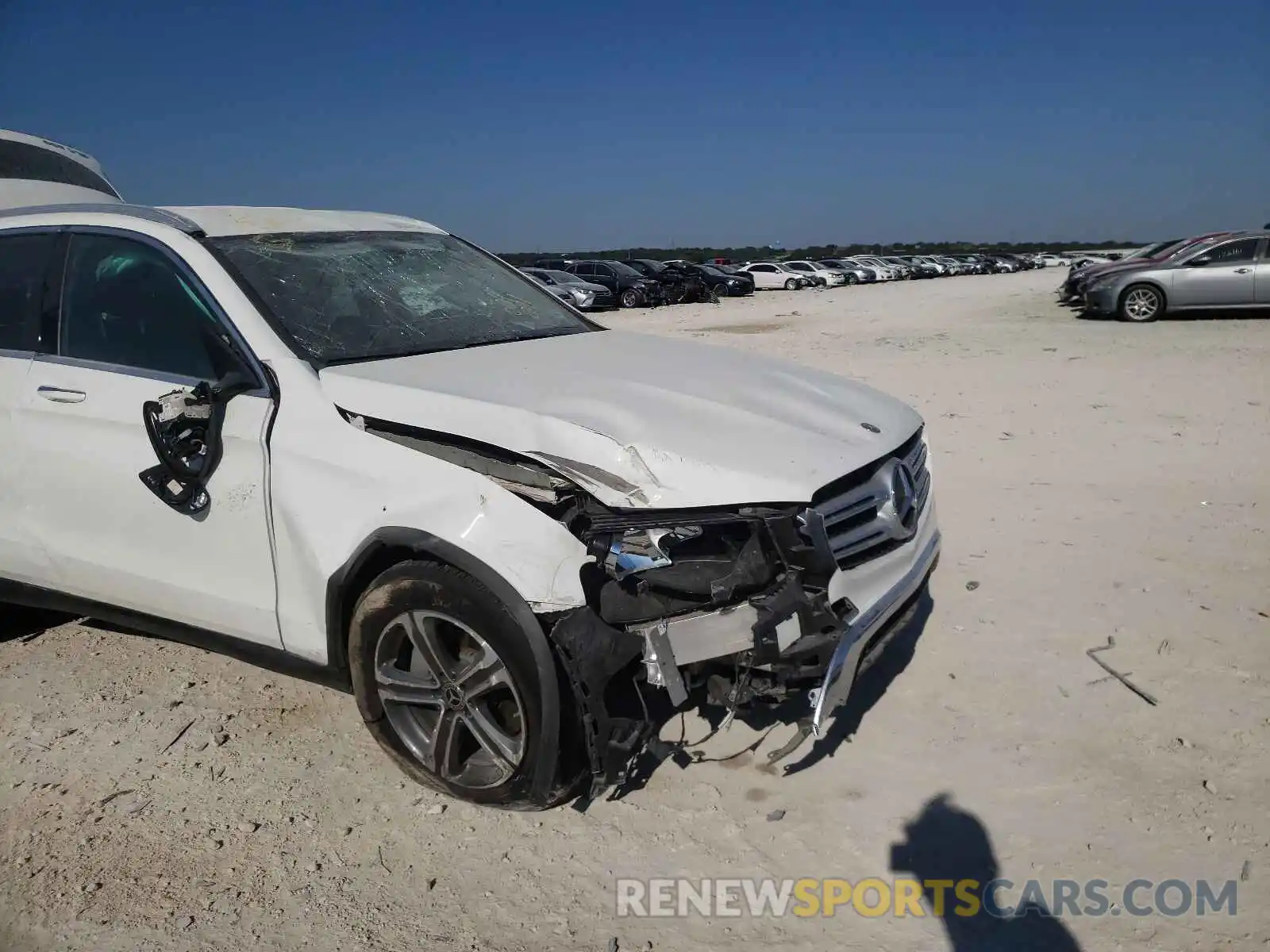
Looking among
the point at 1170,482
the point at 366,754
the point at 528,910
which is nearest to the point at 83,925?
the point at 366,754

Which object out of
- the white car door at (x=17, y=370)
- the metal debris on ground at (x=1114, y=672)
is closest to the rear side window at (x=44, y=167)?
the white car door at (x=17, y=370)

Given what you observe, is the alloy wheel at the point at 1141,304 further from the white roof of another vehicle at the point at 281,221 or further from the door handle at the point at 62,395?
the door handle at the point at 62,395

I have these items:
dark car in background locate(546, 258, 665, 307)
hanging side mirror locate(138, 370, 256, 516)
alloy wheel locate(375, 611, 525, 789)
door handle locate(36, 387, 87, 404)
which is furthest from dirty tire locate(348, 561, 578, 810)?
dark car in background locate(546, 258, 665, 307)

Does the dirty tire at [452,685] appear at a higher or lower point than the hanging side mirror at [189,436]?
lower

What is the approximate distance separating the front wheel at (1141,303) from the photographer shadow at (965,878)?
1618 centimetres

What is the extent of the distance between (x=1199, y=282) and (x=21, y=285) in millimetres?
17390

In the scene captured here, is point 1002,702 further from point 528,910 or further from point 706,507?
point 528,910

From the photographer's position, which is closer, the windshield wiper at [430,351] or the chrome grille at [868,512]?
the chrome grille at [868,512]

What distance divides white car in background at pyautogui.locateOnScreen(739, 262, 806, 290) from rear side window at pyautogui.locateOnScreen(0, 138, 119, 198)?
37600mm

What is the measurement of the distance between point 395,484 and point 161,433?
0.94m

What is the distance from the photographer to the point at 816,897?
8.50 feet

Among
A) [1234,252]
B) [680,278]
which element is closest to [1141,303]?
[1234,252]

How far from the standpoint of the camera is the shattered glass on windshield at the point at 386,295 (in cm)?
331

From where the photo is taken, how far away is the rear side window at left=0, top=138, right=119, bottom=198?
5281 millimetres
